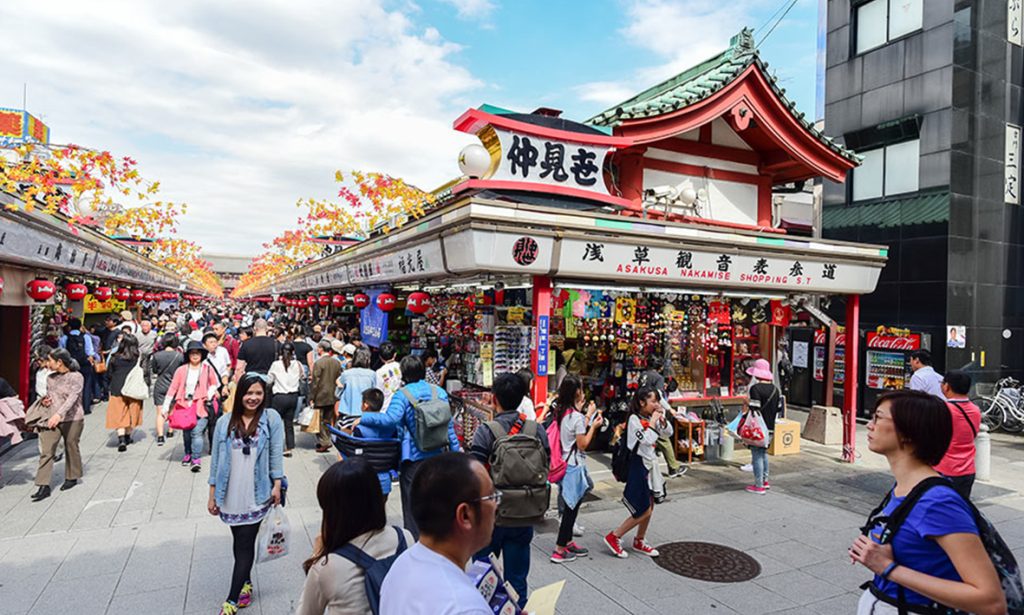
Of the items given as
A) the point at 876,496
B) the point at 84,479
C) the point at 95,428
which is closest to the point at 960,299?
the point at 876,496

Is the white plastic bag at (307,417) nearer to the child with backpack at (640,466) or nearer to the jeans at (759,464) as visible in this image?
the child with backpack at (640,466)

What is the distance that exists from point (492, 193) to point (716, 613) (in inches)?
251

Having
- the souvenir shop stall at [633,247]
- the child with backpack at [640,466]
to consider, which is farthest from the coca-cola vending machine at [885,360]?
the child with backpack at [640,466]

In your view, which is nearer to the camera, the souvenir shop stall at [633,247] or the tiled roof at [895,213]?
the souvenir shop stall at [633,247]

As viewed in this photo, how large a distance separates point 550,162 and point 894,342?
1326 centimetres

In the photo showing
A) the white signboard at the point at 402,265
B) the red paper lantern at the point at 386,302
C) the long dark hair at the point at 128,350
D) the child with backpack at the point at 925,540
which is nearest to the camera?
the child with backpack at the point at 925,540

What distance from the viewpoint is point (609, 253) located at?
9.10 metres

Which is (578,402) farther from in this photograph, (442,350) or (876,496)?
(442,350)

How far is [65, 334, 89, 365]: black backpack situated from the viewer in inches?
504

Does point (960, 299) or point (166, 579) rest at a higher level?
point (960, 299)

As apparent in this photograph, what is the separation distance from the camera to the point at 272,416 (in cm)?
515

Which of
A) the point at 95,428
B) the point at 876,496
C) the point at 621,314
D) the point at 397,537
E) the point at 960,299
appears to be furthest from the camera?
the point at 960,299

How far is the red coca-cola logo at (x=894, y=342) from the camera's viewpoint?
1636 centimetres

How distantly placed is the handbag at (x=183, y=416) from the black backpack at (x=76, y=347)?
572 cm
